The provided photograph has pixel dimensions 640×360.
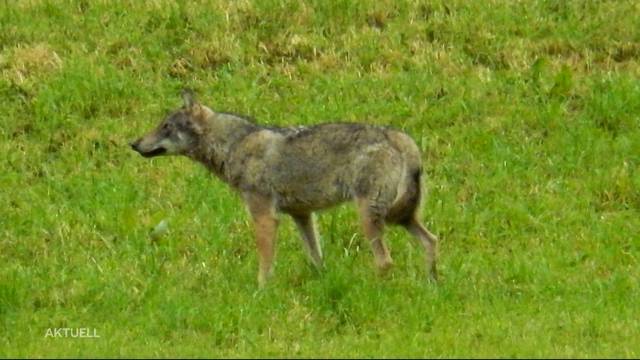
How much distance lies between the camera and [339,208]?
13.4 metres

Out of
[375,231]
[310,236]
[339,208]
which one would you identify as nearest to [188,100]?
[310,236]

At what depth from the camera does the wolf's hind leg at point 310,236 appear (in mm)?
12367

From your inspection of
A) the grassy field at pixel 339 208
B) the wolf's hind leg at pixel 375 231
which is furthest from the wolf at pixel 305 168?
the grassy field at pixel 339 208

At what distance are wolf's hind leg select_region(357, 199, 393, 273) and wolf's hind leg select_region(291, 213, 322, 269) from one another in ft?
2.07

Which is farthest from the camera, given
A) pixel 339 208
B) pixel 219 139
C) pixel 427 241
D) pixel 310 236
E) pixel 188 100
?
pixel 339 208

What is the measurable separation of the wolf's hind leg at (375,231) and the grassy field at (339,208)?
20 centimetres

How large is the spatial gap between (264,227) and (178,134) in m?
1.24

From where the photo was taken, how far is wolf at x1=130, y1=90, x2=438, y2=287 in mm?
11773

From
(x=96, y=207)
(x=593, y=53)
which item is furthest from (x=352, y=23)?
(x=96, y=207)

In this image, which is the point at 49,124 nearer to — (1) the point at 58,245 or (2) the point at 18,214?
(2) the point at 18,214

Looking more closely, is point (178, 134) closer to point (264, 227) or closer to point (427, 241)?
point (264, 227)

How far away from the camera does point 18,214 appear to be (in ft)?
45.6

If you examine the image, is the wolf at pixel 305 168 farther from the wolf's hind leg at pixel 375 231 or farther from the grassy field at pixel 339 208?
the grassy field at pixel 339 208

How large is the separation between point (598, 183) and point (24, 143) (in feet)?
19.3
